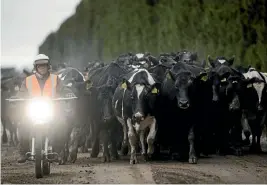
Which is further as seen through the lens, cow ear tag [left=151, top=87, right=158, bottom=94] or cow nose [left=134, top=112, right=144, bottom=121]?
cow ear tag [left=151, top=87, right=158, bottom=94]

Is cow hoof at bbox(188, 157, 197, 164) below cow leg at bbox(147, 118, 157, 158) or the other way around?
below

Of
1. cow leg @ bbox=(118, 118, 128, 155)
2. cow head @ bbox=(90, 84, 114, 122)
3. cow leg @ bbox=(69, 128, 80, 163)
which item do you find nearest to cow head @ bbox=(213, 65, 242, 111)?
cow leg @ bbox=(118, 118, 128, 155)

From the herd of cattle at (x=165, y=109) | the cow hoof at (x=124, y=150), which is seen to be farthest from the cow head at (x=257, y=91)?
the cow hoof at (x=124, y=150)

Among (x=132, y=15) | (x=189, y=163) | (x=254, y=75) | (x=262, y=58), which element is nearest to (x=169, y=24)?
(x=132, y=15)

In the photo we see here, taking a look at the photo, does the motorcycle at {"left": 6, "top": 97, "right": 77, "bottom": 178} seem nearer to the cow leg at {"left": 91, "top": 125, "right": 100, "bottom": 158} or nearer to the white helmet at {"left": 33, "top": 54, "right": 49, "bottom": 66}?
the white helmet at {"left": 33, "top": 54, "right": 49, "bottom": 66}

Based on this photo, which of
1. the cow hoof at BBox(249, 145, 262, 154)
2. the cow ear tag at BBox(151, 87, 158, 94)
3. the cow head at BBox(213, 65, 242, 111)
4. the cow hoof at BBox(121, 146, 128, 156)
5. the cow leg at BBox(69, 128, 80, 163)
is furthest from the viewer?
the cow hoof at BBox(249, 145, 262, 154)

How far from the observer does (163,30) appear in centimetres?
6047

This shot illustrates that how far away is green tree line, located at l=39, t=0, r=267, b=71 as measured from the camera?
138 ft

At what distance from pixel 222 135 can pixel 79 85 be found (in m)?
4.09

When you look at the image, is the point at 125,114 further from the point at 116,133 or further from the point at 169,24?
the point at 169,24

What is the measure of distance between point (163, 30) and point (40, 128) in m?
47.5

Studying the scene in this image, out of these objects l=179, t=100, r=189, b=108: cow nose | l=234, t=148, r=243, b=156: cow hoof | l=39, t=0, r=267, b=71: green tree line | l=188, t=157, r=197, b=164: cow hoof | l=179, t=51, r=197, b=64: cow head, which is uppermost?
l=39, t=0, r=267, b=71: green tree line

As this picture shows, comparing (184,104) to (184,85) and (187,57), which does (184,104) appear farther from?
(187,57)

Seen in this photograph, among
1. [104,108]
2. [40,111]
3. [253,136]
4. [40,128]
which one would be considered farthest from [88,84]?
[253,136]
